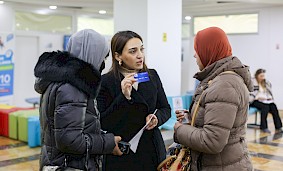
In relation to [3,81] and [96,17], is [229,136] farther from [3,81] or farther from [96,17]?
[96,17]

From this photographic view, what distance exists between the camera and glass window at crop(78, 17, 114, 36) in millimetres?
11866

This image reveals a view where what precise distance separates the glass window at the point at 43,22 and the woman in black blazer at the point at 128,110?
9.02m

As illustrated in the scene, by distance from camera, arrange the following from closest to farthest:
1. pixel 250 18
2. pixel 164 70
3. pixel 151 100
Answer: pixel 151 100, pixel 164 70, pixel 250 18

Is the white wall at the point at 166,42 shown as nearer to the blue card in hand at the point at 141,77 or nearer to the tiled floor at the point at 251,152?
the tiled floor at the point at 251,152

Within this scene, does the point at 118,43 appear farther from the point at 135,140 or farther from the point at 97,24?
the point at 97,24

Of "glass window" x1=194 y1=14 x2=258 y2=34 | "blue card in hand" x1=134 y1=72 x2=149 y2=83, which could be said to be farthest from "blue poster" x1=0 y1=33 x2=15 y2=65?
"blue card in hand" x1=134 y1=72 x2=149 y2=83

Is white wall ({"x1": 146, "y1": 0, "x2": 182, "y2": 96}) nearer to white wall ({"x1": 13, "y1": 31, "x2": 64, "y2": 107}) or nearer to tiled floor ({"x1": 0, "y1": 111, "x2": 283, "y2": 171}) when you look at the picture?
tiled floor ({"x1": 0, "y1": 111, "x2": 283, "y2": 171})

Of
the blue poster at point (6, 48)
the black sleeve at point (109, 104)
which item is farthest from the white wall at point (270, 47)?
the black sleeve at point (109, 104)

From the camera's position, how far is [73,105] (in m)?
1.54

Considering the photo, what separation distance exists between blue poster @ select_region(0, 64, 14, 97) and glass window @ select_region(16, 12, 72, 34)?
129 centimetres

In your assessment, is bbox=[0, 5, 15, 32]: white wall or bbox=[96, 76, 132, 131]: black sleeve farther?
bbox=[0, 5, 15, 32]: white wall

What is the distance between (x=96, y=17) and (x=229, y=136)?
10.9m

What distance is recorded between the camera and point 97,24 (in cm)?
1223

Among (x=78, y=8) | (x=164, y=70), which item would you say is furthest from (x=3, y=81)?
(x=164, y=70)
